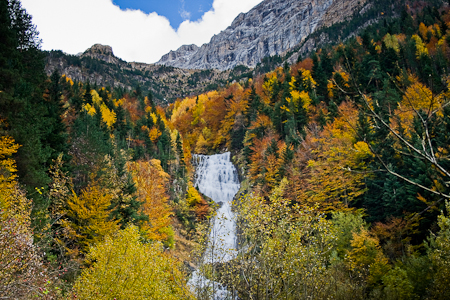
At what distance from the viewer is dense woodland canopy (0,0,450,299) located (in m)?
7.96

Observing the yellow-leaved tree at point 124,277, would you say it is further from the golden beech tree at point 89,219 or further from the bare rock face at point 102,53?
the bare rock face at point 102,53

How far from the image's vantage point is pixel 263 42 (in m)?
186

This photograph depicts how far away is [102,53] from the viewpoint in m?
178

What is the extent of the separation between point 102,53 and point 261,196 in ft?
656

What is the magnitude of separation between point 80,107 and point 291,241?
1771 inches

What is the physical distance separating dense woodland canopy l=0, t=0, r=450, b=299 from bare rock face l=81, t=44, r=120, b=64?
148 meters

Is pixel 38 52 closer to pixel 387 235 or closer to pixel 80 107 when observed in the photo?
pixel 80 107

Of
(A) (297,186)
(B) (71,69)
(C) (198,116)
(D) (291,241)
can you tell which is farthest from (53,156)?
(B) (71,69)

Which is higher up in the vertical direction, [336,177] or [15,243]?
[15,243]

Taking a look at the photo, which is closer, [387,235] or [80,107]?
[387,235]

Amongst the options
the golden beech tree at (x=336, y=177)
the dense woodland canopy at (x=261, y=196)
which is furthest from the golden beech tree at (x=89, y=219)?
the golden beech tree at (x=336, y=177)

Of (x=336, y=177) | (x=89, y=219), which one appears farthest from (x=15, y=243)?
(x=336, y=177)

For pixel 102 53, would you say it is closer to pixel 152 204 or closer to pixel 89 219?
pixel 152 204

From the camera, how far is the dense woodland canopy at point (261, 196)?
7961 mm
